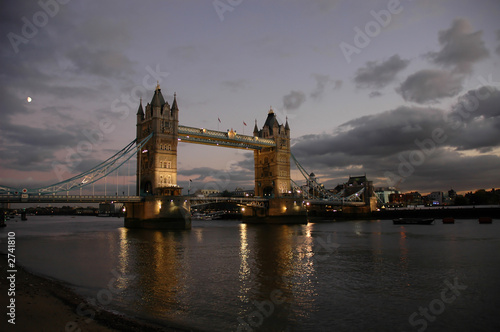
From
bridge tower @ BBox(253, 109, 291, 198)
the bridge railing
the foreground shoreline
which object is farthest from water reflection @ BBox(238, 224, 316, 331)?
bridge tower @ BBox(253, 109, 291, 198)

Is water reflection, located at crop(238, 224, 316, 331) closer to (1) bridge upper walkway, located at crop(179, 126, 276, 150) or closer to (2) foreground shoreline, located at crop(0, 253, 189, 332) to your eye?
(2) foreground shoreline, located at crop(0, 253, 189, 332)

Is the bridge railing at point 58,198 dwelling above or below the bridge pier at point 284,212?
above

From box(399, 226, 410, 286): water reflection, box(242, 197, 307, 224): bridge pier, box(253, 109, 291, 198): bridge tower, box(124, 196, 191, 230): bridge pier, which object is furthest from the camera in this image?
box(253, 109, 291, 198): bridge tower

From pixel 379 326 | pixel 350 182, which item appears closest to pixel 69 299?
pixel 379 326

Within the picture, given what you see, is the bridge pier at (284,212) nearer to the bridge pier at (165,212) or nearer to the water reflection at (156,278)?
the bridge pier at (165,212)

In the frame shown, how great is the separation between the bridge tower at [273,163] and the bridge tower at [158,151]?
24.4m

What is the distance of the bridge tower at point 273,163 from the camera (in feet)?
236

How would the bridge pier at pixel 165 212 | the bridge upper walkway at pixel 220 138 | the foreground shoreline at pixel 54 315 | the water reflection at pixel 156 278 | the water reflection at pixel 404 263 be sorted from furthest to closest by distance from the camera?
the bridge upper walkway at pixel 220 138 → the bridge pier at pixel 165 212 → the water reflection at pixel 404 263 → the water reflection at pixel 156 278 → the foreground shoreline at pixel 54 315

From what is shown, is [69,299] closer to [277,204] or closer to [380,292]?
[380,292]

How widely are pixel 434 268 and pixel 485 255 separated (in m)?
7.46

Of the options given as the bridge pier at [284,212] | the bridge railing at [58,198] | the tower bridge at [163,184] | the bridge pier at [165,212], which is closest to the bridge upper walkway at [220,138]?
the tower bridge at [163,184]

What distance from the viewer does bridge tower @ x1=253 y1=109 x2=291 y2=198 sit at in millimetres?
71938

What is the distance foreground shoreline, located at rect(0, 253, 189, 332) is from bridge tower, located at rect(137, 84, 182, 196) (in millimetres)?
37644

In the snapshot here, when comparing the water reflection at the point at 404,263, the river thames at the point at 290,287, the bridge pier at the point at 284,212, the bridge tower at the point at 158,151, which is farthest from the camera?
the bridge pier at the point at 284,212
